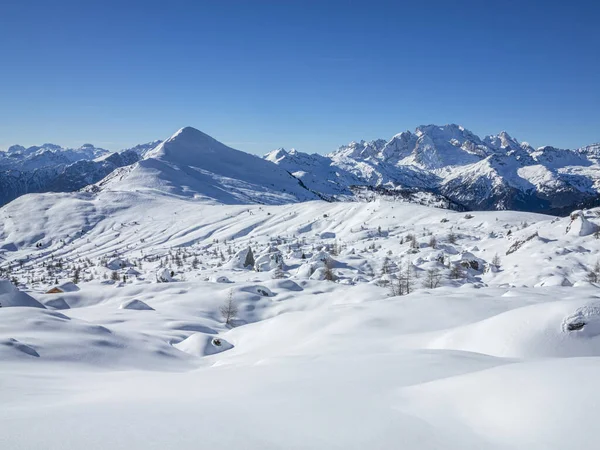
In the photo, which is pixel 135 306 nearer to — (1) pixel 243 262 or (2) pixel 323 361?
(2) pixel 323 361

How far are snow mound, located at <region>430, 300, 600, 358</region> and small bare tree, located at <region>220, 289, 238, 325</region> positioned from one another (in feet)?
74.9

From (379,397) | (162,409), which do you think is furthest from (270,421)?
(379,397)

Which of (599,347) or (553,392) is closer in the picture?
(553,392)

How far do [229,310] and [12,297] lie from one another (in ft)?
58.6

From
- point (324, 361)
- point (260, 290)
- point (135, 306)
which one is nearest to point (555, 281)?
point (260, 290)

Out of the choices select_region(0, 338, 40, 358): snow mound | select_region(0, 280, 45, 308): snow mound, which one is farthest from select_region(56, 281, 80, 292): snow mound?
select_region(0, 338, 40, 358): snow mound

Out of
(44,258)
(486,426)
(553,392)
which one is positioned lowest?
(44,258)

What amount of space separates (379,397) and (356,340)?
9864 millimetres

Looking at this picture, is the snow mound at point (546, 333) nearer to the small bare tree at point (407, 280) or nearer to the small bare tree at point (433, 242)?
the small bare tree at point (407, 280)

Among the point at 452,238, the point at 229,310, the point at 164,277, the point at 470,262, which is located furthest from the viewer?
the point at 452,238

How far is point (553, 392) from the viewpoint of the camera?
18.9 feet

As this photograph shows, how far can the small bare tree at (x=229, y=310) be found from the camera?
32294 millimetres

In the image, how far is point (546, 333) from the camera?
12141mm

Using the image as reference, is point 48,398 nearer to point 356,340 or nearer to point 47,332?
point 47,332
